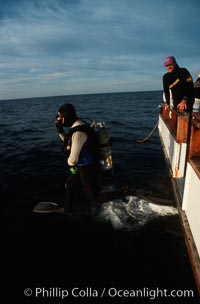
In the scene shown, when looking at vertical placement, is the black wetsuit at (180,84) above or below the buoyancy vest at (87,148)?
above

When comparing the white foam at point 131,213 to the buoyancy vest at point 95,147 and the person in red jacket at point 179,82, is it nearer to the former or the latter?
the buoyancy vest at point 95,147

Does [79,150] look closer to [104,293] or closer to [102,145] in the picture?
[102,145]

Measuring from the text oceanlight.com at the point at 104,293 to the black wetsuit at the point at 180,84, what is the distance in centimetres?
512

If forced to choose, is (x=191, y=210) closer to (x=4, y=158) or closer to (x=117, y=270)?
(x=117, y=270)

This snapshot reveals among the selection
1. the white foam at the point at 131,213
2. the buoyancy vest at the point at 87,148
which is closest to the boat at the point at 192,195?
Answer: the white foam at the point at 131,213

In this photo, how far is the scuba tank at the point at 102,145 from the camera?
446 centimetres

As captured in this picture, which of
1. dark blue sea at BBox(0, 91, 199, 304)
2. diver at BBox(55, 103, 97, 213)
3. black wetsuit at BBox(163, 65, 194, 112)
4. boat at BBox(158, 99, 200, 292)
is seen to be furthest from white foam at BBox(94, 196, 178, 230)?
black wetsuit at BBox(163, 65, 194, 112)

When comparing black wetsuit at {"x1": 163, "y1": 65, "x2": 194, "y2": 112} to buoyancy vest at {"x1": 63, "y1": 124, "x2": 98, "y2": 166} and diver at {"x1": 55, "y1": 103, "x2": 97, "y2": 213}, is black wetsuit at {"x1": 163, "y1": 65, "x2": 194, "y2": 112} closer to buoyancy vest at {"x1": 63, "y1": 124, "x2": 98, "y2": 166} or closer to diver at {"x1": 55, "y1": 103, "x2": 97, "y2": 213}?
buoyancy vest at {"x1": 63, "y1": 124, "x2": 98, "y2": 166}

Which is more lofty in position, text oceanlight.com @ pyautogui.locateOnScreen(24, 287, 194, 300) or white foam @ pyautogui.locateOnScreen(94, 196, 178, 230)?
white foam @ pyautogui.locateOnScreen(94, 196, 178, 230)

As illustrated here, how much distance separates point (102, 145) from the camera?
4.50 metres

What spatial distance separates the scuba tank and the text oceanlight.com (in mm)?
2576

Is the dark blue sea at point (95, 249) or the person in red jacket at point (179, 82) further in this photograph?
the person in red jacket at point (179, 82)

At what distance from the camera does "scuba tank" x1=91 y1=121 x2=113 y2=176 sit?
446 cm

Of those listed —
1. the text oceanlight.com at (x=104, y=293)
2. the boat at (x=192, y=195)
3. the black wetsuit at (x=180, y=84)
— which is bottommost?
the text oceanlight.com at (x=104, y=293)
